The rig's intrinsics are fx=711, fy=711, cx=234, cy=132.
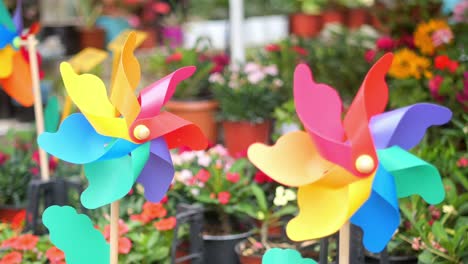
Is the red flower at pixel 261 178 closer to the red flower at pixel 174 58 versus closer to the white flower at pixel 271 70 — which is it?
the white flower at pixel 271 70

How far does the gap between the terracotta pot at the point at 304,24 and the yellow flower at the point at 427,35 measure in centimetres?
249

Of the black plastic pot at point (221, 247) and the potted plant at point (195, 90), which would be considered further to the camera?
the potted plant at point (195, 90)

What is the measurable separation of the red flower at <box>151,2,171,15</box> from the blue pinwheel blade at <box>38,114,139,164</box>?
3.28 m

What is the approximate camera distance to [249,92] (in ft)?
10.9

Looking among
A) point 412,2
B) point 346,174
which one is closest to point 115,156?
point 346,174

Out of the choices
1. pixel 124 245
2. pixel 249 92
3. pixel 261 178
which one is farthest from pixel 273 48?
pixel 124 245

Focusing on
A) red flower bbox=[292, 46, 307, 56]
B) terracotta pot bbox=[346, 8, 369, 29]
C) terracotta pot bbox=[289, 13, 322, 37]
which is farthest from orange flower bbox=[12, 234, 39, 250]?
terracotta pot bbox=[346, 8, 369, 29]

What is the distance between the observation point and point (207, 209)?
235cm

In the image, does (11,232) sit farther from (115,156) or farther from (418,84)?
(418,84)

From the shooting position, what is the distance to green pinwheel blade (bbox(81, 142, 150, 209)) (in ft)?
4.63

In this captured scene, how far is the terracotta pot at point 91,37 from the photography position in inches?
166

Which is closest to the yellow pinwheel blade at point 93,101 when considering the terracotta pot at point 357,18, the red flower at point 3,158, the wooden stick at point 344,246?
the wooden stick at point 344,246

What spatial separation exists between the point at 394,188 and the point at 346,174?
0.35 feet

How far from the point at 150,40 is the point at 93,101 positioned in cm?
331
